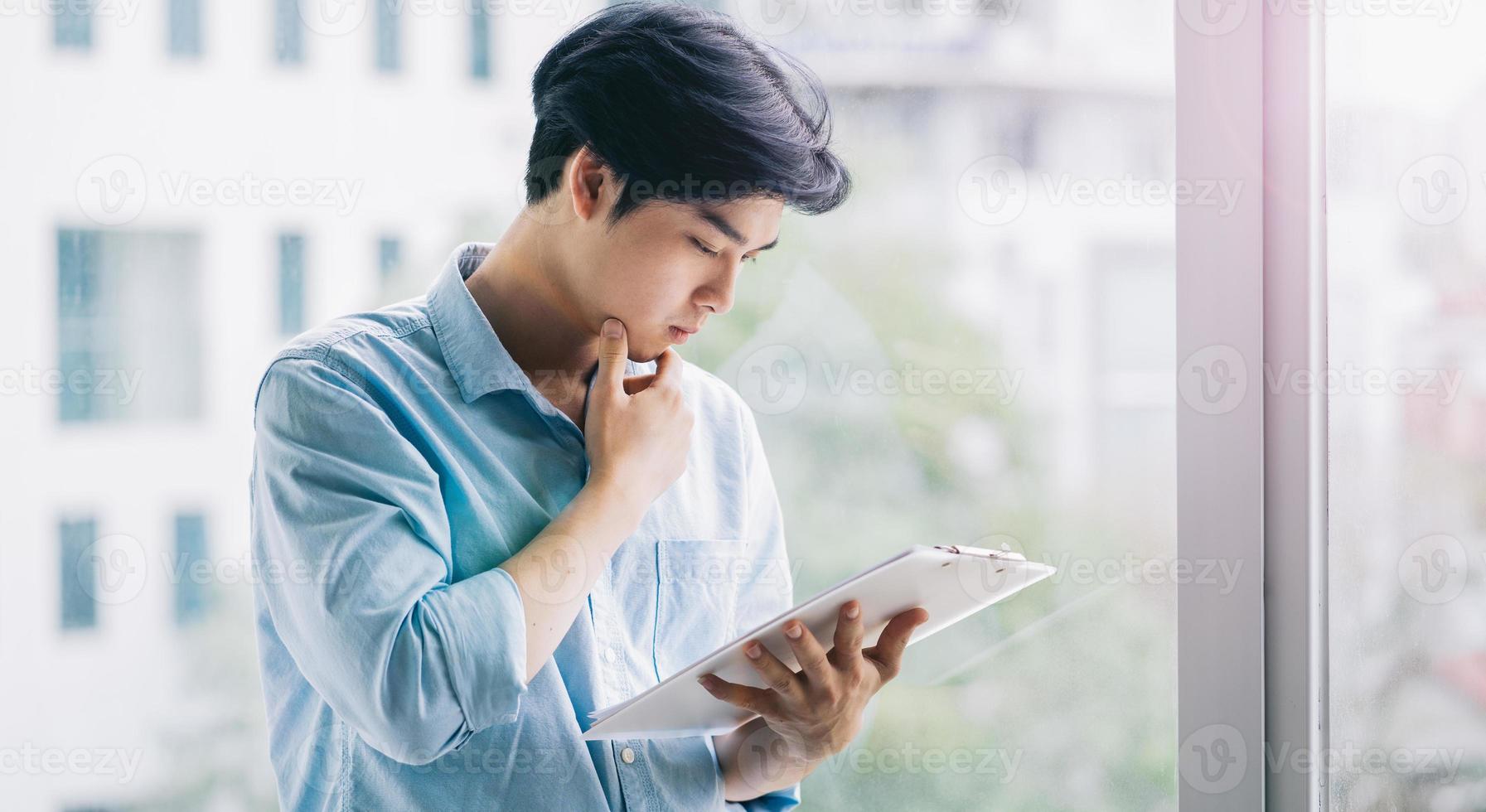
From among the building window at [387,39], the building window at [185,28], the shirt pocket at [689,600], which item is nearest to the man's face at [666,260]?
the shirt pocket at [689,600]

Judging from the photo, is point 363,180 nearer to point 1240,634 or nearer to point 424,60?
point 424,60

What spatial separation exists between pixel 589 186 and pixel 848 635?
0.45m

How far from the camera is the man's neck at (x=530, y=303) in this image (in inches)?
39.4

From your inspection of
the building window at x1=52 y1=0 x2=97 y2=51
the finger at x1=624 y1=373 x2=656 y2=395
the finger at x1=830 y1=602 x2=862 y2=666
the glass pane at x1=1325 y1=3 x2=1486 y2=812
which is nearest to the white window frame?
the glass pane at x1=1325 y1=3 x2=1486 y2=812

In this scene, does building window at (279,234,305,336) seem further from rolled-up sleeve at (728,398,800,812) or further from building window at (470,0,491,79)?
rolled-up sleeve at (728,398,800,812)

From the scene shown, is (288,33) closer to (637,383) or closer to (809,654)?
(637,383)

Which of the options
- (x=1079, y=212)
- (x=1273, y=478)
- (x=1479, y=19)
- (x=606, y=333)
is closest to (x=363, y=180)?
(x=606, y=333)

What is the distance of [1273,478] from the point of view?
115cm

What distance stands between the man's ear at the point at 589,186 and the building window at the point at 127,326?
0.68 m

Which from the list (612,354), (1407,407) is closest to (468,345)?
(612,354)

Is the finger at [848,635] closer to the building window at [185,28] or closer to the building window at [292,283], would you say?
the building window at [292,283]

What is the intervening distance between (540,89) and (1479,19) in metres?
0.93

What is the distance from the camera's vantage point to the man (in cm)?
81

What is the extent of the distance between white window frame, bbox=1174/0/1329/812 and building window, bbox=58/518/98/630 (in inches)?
51.7
